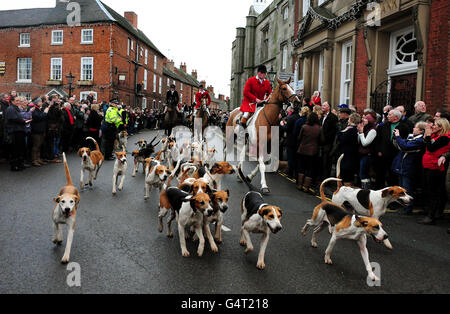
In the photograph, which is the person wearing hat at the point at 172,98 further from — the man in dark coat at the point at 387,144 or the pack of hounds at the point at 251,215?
the pack of hounds at the point at 251,215

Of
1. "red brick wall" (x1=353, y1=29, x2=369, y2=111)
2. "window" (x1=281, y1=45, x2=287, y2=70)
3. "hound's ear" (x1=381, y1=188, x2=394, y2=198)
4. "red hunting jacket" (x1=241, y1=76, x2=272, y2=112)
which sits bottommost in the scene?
"hound's ear" (x1=381, y1=188, x2=394, y2=198)

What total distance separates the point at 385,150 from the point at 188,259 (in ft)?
17.7

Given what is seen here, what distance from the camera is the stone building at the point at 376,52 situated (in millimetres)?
10328

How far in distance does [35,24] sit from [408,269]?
44331mm

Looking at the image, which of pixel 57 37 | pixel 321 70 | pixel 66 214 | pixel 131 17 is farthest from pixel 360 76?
pixel 131 17

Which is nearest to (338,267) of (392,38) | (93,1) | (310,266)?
(310,266)

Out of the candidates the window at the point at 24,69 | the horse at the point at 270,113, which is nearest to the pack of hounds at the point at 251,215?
the horse at the point at 270,113

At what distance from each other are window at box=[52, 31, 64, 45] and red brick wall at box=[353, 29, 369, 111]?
3421 centimetres

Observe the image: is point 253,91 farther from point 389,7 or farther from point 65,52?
point 65,52

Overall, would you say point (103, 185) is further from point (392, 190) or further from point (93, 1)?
point (93, 1)

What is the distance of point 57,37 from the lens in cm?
3925

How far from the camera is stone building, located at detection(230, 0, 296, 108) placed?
90.8 feet

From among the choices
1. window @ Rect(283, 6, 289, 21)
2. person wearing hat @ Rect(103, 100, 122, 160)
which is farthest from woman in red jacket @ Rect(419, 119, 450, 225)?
window @ Rect(283, 6, 289, 21)

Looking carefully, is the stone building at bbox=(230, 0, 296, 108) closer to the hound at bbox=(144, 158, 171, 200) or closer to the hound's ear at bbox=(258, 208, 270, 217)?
the hound at bbox=(144, 158, 171, 200)
